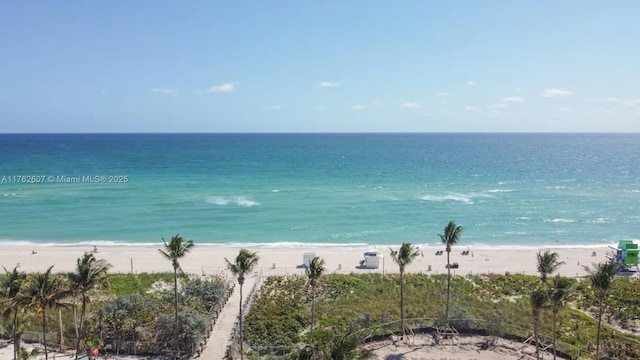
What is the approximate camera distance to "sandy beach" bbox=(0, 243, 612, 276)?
4256cm

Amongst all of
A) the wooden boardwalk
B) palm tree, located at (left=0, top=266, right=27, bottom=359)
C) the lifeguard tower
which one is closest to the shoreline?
the lifeguard tower

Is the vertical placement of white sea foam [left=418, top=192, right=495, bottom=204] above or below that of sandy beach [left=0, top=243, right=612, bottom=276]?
above

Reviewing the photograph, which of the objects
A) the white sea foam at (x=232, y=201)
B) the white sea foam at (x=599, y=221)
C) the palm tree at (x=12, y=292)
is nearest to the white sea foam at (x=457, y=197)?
the white sea foam at (x=599, y=221)

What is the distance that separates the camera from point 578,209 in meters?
72.8

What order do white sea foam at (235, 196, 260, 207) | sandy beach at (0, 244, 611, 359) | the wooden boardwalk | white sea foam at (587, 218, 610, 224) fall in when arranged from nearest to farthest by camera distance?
the wooden boardwalk → sandy beach at (0, 244, 611, 359) → white sea foam at (587, 218, 610, 224) → white sea foam at (235, 196, 260, 207)

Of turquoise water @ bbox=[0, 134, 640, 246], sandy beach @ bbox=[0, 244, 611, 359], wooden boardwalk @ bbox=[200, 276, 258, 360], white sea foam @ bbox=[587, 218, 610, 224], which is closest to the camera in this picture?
wooden boardwalk @ bbox=[200, 276, 258, 360]

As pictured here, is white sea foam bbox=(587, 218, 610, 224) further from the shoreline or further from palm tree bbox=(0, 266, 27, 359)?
palm tree bbox=(0, 266, 27, 359)

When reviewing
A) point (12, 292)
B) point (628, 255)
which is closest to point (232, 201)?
point (12, 292)

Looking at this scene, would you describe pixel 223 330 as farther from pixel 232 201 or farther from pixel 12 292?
pixel 232 201

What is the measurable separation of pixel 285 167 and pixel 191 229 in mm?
69257

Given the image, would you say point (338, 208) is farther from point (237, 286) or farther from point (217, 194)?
point (237, 286)

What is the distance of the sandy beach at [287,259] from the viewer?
42562 mm

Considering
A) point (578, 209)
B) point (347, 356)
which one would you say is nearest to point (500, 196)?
point (578, 209)

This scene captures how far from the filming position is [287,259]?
4625cm
